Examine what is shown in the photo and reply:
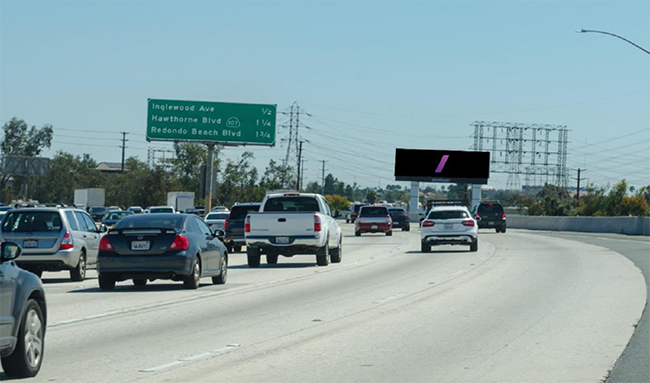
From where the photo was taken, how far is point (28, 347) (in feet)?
32.7

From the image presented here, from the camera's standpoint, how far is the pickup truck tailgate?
29406 millimetres

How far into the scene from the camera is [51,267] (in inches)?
946

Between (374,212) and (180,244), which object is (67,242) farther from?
(374,212)

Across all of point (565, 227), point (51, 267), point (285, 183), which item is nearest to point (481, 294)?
point (51, 267)

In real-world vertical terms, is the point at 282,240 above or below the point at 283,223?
below

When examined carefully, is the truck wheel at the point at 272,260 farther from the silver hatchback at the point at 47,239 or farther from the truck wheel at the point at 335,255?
the silver hatchback at the point at 47,239

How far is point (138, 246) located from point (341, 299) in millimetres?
4096

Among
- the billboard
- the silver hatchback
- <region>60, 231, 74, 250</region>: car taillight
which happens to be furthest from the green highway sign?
the billboard

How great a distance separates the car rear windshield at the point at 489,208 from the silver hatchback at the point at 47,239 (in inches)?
1772

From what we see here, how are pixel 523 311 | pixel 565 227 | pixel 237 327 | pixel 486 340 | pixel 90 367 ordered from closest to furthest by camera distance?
pixel 90 367
pixel 486 340
pixel 237 327
pixel 523 311
pixel 565 227

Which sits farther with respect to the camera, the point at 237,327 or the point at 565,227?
the point at 565,227

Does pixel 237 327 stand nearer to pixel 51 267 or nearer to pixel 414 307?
pixel 414 307

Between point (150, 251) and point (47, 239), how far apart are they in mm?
4413

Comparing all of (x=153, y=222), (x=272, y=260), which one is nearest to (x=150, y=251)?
(x=153, y=222)
